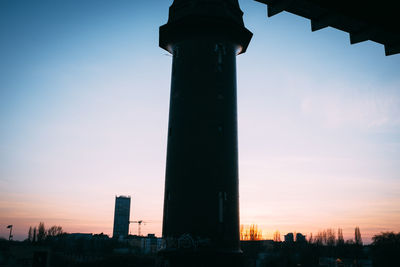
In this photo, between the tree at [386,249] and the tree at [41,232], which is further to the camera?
the tree at [41,232]

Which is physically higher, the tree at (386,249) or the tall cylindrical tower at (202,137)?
the tall cylindrical tower at (202,137)

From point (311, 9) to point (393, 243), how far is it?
3264 inches

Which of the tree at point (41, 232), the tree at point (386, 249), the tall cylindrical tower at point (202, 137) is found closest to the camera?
the tall cylindrical tower at point (202, 137)

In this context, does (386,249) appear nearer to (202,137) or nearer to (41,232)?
(202,137)

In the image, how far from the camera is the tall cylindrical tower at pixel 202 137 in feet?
64.8

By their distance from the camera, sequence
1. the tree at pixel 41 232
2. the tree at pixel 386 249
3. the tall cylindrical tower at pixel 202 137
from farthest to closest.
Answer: the tree at pixel 41 232
the tree at pixel 386 249
the tall cylindrical tower at pixel 202 137

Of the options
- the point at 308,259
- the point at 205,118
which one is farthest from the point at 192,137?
the point at 308,259

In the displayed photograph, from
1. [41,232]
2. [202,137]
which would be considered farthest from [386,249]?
[41,232]

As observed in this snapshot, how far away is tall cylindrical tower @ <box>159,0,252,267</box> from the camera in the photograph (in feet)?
64.8

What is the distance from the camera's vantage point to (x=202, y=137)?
69.6 ft

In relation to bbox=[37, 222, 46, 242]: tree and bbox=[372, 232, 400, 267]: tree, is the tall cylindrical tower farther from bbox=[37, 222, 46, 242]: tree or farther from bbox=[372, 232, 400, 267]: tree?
bbox=[37, 222, 46, 242]: tree

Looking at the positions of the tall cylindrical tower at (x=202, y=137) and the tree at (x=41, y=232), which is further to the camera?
the tree at (x=41, y=232)

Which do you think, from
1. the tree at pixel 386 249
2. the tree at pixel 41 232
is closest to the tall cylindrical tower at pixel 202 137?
the tree at pixel 386 249

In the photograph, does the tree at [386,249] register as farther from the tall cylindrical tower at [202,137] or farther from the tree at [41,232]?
the tree at [41,232]
